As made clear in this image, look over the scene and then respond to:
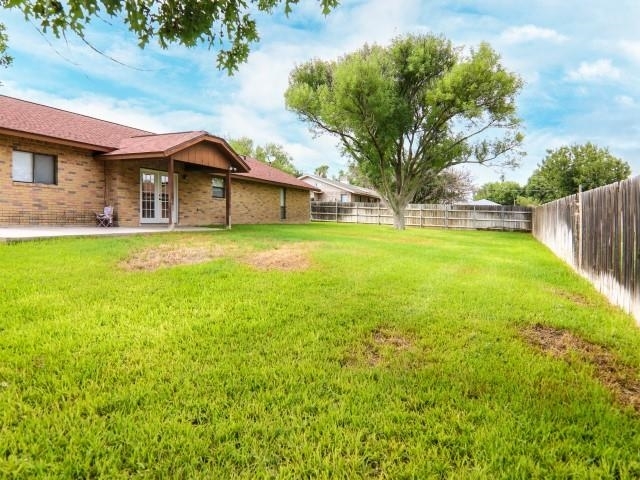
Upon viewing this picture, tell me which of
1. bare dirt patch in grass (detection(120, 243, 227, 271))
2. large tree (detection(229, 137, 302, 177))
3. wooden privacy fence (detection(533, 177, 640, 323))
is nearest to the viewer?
wooden privacy fence (detection(533, 177, 640, 323))

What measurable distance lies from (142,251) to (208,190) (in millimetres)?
10011

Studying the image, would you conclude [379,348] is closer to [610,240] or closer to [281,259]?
[610,240]

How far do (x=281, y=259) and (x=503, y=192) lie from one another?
230 feet

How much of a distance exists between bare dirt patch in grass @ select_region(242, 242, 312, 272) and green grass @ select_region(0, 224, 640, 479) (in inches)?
66.6

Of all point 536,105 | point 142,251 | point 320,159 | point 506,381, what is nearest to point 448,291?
point 506,381

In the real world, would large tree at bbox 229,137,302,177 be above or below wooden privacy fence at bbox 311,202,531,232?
above

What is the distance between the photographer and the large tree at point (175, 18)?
336 cm

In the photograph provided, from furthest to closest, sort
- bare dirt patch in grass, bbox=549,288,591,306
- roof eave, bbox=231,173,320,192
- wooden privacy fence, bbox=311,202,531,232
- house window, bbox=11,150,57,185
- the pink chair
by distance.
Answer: wooden privacy fence, bbox=311,202,531,232 → roof eave, bbox=231,173,320,192 → the pink chair → house window, bbox=11,150,57,185 → bare dirt patch in grass, bbox=549,288,591,306

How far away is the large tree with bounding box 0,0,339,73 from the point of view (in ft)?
11.0

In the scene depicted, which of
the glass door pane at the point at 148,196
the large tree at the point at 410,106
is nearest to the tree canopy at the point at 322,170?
the large tree at the point at 410,106

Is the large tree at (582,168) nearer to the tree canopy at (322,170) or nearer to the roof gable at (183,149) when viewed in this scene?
the roof gable at (183,149)

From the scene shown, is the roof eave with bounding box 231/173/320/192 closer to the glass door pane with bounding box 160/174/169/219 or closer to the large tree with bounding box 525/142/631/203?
the glass door pane with bounding box 160/174/169/219

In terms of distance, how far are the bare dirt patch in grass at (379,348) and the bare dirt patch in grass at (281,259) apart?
3.27m

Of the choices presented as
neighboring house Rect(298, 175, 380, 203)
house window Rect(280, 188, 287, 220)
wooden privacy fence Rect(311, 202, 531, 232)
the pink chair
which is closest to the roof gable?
the pink chair
